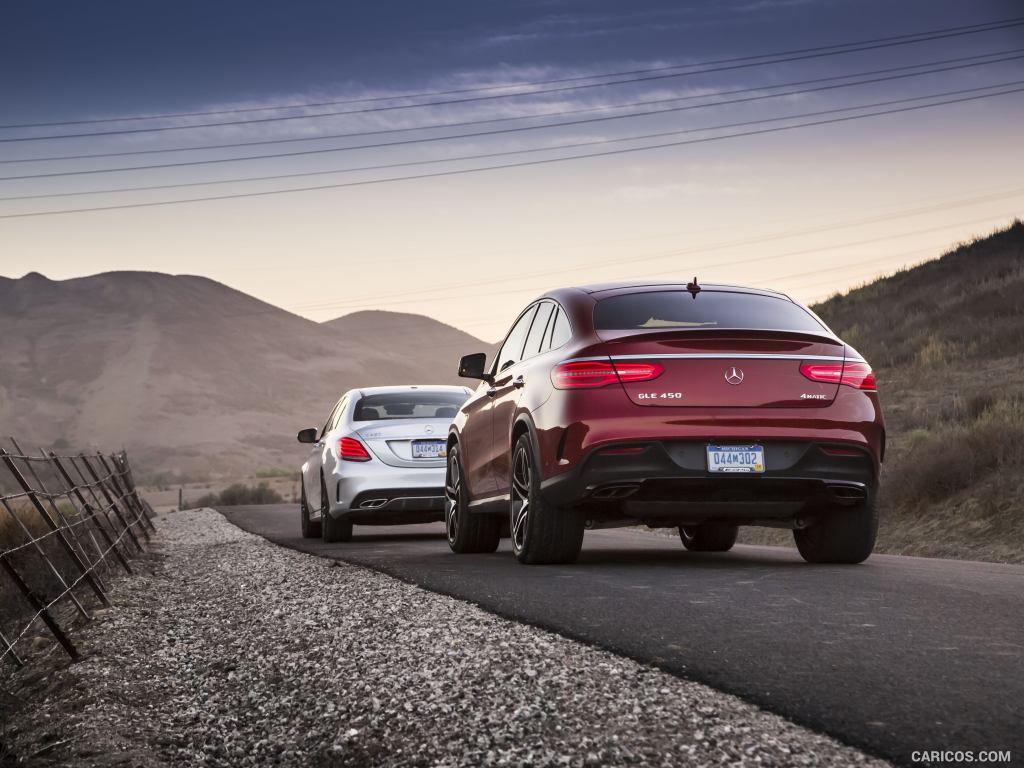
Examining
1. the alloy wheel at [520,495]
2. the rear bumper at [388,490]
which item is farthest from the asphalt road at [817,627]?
the rear bumper at [388,490]

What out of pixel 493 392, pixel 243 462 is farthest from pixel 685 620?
pixel 243 462

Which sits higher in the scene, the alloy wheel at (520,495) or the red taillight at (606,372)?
the red taillight at (606,372)

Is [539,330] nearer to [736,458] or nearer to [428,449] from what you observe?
[736,458]

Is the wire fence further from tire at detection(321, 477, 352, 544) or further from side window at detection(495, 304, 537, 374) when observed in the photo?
side window at detection(495, 304, 537, 374)

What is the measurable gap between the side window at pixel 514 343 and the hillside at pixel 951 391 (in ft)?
21.5

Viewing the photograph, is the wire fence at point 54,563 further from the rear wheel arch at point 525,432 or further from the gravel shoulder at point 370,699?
the rear wheel arch at point 525,432

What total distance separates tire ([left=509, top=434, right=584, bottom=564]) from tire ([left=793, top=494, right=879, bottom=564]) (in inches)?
68.4

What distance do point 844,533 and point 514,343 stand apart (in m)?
3.08

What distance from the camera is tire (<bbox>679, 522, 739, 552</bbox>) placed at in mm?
11320

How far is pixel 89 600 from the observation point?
10.9m

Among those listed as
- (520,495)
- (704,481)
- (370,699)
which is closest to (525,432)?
(520,495)

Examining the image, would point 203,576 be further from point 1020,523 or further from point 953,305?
point 953,305

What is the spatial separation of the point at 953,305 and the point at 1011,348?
24.9 ft

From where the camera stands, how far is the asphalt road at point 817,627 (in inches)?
176
